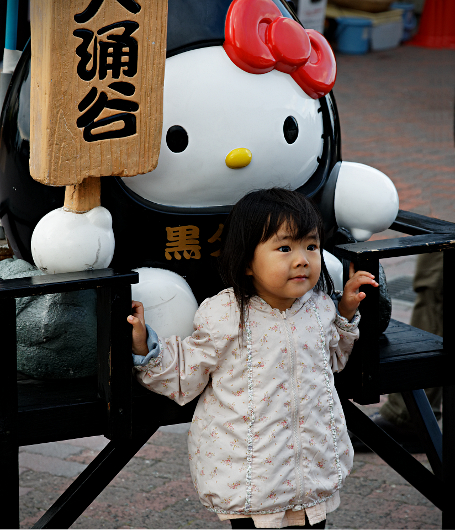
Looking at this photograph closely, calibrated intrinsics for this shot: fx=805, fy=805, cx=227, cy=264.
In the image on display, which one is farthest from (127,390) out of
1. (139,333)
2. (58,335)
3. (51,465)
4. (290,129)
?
(51,465)

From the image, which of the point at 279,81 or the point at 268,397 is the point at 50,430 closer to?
the point at 268,397

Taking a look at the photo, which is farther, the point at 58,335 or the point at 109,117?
the point at 58,335

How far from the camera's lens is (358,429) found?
2.38 meters

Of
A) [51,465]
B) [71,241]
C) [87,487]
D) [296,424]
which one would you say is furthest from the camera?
[51,465]

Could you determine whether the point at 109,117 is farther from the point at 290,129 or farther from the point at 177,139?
the point at 290,129

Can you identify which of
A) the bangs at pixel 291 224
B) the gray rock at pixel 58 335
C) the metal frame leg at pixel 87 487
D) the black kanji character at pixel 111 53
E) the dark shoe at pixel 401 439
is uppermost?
the black kanji character at pixel 111 53

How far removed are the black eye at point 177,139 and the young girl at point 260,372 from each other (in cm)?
22

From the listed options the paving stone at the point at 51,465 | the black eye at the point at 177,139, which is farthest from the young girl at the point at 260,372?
the paving stone at the point at 51,465

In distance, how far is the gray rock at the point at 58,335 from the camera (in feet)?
6.86

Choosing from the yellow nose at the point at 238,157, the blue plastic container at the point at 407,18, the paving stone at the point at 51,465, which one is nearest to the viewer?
the yellow nose at the point at 238,157

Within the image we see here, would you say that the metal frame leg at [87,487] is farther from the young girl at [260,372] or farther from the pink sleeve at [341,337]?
the pink sleeve at [341,337]

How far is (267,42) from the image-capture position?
2086mm

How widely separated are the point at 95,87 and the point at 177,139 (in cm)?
35

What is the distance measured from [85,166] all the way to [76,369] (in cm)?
60
